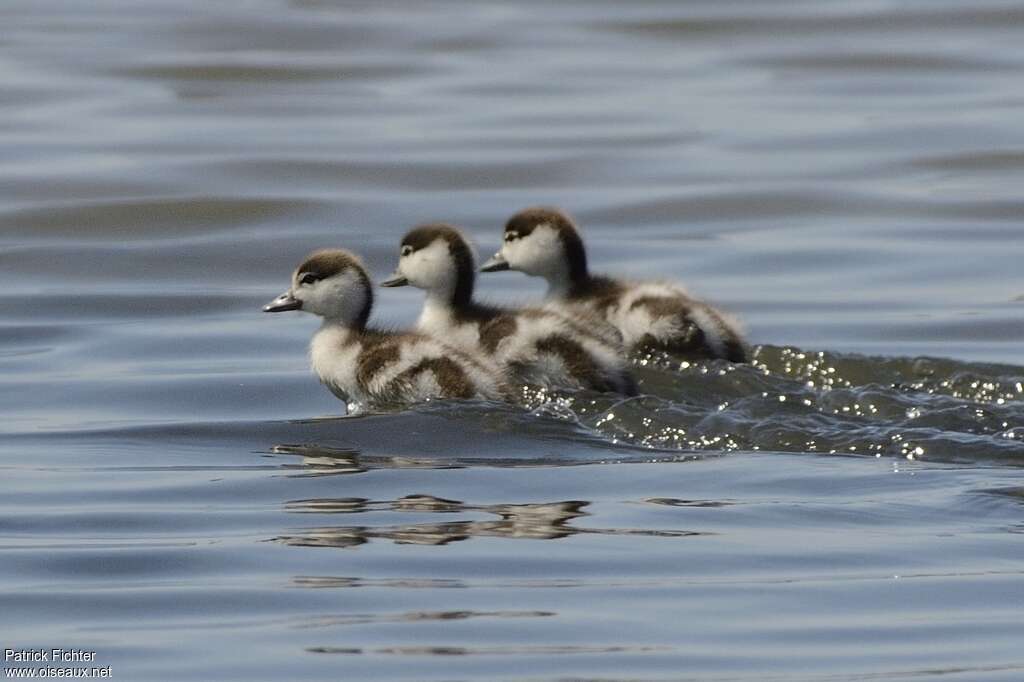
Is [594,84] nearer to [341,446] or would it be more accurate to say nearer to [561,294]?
[561,294]

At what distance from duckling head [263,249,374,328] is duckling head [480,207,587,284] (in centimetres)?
79

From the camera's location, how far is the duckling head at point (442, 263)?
28.3ft

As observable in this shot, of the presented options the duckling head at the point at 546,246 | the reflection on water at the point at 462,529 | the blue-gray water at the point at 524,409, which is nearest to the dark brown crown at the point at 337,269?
the blue-gray water at the point at 524,409

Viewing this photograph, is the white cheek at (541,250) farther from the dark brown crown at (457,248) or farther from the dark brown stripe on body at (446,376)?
the dark brown stripe on body at (446,376)

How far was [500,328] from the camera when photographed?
8336mm

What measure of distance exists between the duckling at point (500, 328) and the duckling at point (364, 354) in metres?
0.13

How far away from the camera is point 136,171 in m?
14.4

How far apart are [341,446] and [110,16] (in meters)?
14.3

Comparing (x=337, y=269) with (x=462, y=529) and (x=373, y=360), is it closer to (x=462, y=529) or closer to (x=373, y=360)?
(x=373, y=360)

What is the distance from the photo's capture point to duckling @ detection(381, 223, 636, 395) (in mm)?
8133

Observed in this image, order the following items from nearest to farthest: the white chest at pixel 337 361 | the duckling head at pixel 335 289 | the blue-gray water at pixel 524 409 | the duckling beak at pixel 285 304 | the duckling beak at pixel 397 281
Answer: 1. the blue-gray water at pixel 524 409
2. the white chest at pixel 337 361
3. the duckling head at pixel 335 289
4. the duckling beak at pixel 285 304
5. the duckling beak at pixel 397 281

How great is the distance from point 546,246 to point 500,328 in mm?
816

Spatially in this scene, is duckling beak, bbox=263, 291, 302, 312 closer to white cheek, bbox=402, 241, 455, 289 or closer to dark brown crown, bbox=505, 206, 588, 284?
white cheek, bbox=402, 241, 455, 289

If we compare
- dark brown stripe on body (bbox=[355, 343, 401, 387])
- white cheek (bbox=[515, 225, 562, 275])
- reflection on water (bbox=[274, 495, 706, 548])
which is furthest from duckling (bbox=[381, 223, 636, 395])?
reflection on water (bbox=[274, 495, 706, 548])
